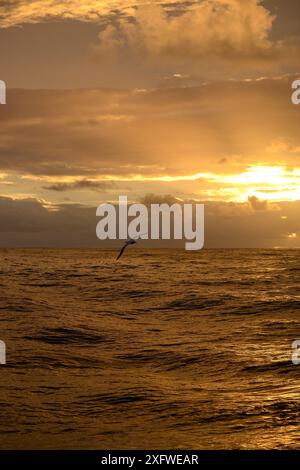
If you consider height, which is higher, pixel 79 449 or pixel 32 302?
pixel 32 302

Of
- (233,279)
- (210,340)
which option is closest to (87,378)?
Result: (210,340)

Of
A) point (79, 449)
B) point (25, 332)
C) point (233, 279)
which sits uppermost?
point (233, 279)

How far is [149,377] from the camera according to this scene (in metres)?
19.5

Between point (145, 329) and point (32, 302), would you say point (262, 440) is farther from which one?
point (32, 302)

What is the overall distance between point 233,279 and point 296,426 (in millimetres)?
49998

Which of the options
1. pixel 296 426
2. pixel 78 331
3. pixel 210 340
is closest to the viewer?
pixel 296 426

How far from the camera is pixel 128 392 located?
1722 cm

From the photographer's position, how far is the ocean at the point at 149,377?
13.6m

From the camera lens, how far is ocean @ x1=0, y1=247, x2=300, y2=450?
13.6m

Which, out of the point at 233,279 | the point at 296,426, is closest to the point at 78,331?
the point at 296,426
